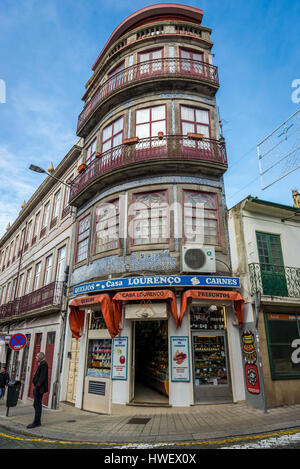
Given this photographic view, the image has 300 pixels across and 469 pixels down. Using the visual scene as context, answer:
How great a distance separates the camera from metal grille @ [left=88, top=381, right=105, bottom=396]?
32.9ft

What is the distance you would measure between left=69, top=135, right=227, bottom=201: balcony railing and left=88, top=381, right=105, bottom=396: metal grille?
314 inches

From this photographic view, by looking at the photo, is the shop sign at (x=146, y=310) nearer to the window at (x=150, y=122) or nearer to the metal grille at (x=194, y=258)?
the metal grille at (x=194, y=258)

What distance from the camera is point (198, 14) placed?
15023 mm

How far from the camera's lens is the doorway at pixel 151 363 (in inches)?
382

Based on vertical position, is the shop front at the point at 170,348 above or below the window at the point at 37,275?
below

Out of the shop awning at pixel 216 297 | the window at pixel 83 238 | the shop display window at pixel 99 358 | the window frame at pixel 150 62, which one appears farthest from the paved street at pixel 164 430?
the window frame at pixel 150 62

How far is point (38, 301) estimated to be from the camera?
16.2m

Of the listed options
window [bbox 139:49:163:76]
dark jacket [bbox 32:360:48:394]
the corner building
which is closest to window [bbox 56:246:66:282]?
the corner building

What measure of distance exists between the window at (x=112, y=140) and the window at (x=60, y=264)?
Result: 572 centimetres

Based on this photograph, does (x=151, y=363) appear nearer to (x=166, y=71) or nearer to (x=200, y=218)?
(x=200, y=218)

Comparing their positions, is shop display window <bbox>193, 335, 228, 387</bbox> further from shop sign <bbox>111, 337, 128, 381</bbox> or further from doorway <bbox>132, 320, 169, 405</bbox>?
shop sign <bbox>111, 337, 128, 381</bbox>

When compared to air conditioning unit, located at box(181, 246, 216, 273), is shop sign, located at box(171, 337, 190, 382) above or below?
below

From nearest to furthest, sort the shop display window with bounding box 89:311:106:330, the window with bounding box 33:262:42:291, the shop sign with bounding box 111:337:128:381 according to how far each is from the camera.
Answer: the shop sign with bounding box 111:337:128:381
the shop display window with bounding box 89:311:106:330
the window with bounding box 33:262:42:291
